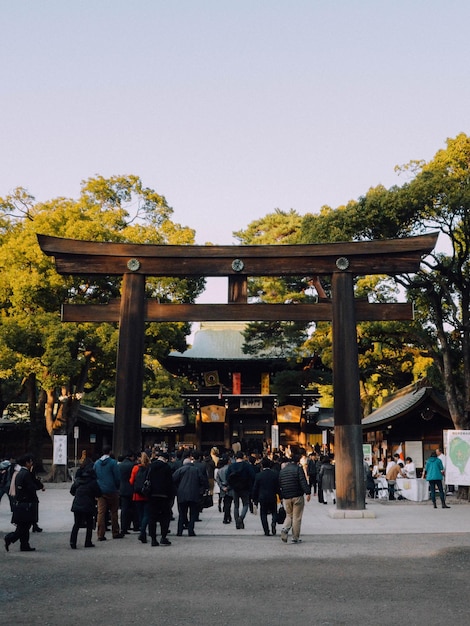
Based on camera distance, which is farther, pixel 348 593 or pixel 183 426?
pixel 183 426

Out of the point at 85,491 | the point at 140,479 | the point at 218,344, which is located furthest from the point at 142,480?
the point at 218,344

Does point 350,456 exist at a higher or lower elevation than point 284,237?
lower

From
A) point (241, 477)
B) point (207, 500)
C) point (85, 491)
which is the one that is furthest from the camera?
point (207, 500)

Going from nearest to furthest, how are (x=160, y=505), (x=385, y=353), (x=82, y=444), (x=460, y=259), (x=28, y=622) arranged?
(x=28, y=622)
(x=160, y=505)
(x=460, y=259)
(x=385, y=353)
(x=82, y=444)

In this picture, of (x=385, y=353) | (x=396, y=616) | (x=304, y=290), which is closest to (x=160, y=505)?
(x=396, y=616)

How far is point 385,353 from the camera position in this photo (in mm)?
35406

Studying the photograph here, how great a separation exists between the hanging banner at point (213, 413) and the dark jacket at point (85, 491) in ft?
107

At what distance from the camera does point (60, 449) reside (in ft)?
104

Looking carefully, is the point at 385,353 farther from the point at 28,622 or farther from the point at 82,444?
the point at 28,622

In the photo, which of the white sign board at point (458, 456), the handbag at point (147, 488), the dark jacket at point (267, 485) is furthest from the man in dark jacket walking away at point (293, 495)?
the white sign board at point (458, 456)

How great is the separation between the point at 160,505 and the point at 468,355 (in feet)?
46.9

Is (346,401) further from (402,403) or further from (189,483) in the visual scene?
(402,403)

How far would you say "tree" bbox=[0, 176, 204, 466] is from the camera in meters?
33.1

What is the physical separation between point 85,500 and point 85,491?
0.17 meters
